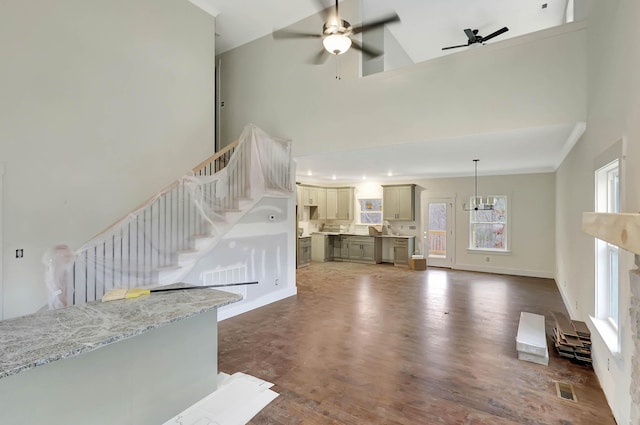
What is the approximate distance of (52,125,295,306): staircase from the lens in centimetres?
300

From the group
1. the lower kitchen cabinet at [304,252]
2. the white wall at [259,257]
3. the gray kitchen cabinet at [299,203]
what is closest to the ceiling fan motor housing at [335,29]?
the white wall at [259,257]

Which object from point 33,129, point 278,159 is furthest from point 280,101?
point 33,129

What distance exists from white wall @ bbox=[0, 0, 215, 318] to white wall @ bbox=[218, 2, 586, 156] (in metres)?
1.13

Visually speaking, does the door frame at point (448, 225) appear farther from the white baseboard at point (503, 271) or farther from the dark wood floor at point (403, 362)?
the dark wood floor at point (403, 362)

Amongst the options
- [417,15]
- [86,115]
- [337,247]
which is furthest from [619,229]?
[337,247]

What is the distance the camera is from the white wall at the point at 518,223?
7371 mm

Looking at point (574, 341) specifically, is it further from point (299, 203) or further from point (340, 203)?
point (340, 203)

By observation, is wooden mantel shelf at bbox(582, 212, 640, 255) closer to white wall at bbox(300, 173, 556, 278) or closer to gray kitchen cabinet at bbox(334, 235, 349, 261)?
white wall at bbox(300, 173, 556, 278)

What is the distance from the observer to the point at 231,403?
8.09 ft

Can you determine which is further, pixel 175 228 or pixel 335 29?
pixel 175 228

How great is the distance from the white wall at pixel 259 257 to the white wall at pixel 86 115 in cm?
140

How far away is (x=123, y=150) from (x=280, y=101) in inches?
109

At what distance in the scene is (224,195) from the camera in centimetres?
425

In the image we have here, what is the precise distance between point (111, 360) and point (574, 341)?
425 centimetres
